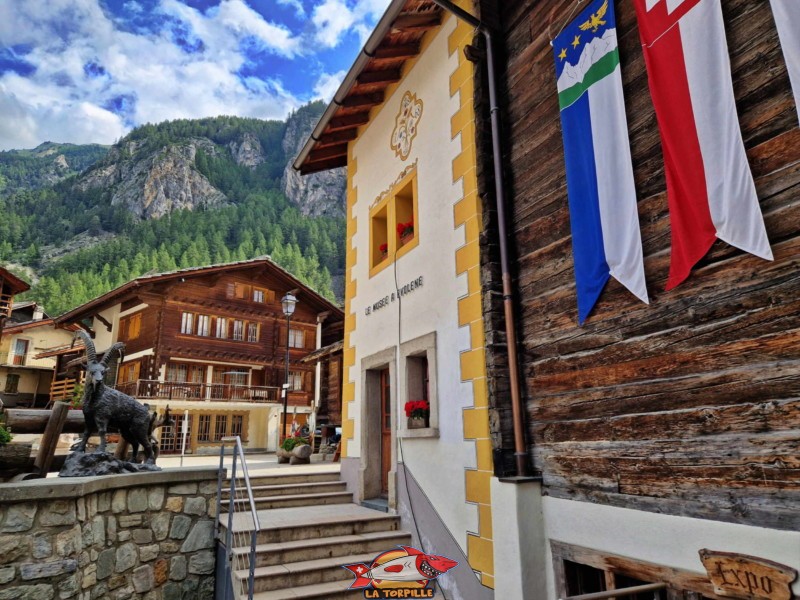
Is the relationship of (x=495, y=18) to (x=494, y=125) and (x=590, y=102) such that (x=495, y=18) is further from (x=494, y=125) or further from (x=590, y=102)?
(x=590, y=102)

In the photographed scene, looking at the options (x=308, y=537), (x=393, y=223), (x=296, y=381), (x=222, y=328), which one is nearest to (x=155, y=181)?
(x=222, y=328)

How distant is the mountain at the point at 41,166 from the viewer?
113 m

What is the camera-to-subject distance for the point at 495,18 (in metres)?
5.84

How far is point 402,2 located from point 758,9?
4.10 m

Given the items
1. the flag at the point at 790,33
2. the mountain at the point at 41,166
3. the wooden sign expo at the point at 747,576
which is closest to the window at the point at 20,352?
the wooden sign expo at the point at 747,576

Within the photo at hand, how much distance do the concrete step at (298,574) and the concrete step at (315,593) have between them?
0.21 ft

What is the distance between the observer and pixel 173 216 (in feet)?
240

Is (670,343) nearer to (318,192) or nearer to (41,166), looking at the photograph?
(318,192)

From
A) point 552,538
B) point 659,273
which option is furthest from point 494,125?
point 552,538

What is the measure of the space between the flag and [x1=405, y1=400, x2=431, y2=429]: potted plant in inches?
176

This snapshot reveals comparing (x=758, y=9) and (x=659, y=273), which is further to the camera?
(x=659, y=273)

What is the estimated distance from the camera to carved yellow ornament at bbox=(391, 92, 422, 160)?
293 inches

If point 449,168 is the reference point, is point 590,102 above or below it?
below

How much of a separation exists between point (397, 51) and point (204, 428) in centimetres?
2374
